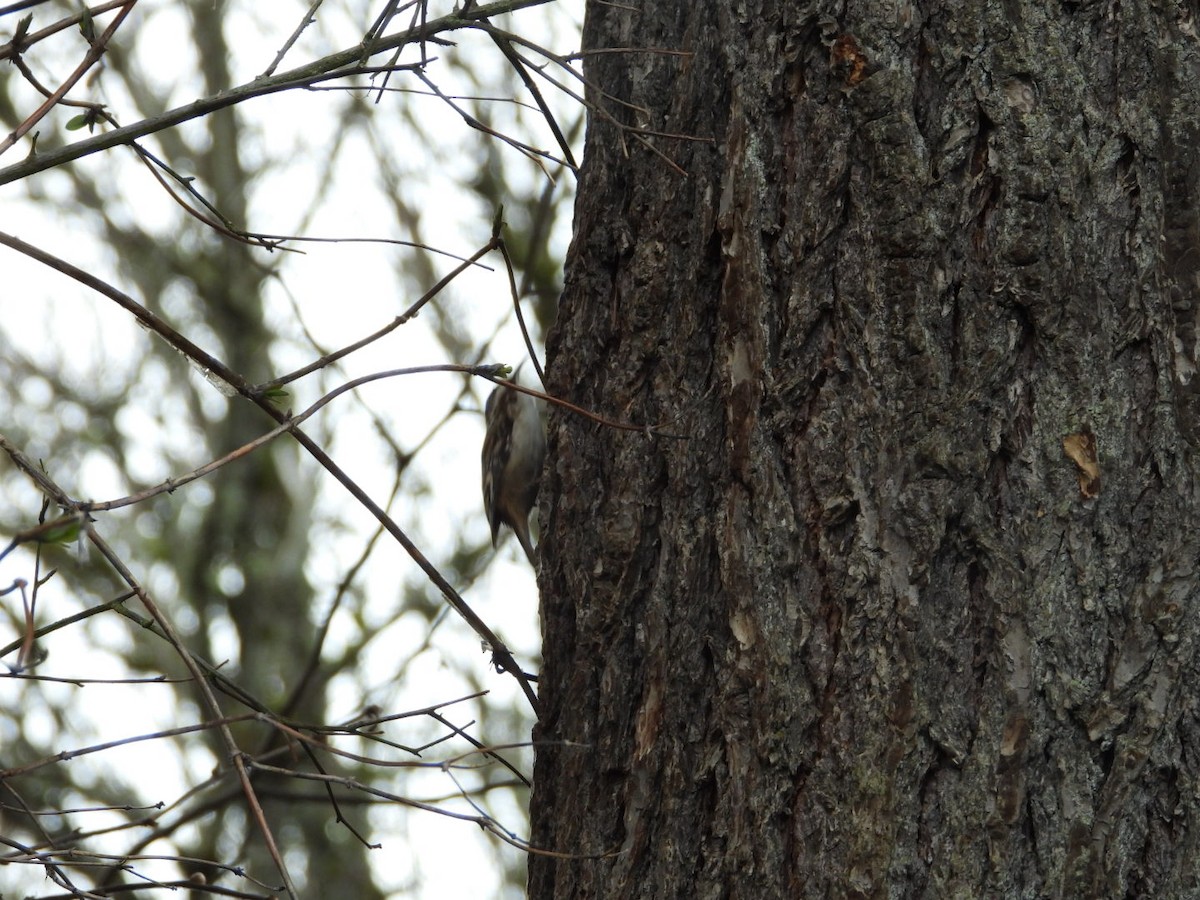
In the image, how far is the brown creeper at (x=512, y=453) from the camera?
3.49 metres

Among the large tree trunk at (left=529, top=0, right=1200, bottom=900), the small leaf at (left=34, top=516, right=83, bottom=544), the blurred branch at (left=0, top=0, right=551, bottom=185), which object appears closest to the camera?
the small leaf at (left=34, top=516, right=83, bottom=544)

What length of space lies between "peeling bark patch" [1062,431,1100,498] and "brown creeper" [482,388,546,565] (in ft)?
6.83

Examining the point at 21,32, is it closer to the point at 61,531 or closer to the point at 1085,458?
the point at 61,531

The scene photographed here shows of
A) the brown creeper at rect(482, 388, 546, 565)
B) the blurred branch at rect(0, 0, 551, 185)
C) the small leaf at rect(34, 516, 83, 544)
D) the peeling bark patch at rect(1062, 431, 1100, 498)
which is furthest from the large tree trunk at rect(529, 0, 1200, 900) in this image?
the brown creeper at rect(482, 388, 546, 565)

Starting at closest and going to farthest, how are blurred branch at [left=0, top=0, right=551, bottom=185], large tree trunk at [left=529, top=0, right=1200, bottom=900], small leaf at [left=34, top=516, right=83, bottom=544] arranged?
small leaf at [left=34, top=516, right=83, bottom=544], large tree trunk at [left=529, top=0, right=1200, bottom=900], blurred branch at [left=0, top=0, right=551, bottom=185]

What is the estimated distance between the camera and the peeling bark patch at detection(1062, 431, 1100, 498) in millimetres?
1509

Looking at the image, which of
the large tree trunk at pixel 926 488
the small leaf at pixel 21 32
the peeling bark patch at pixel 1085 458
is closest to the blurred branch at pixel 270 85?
the small leaf at pixel 21 32

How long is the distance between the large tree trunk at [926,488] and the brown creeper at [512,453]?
1689 millimetres

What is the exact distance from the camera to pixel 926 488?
1.54 metres

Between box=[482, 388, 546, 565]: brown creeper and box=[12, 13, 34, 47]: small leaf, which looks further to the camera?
box=[482, 388, 546, 565]: brown creeper

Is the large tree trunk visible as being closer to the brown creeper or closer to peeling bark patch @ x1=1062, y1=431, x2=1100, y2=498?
peeling bark patch @ x1=1062, y1=431, x2=1100, y2=498

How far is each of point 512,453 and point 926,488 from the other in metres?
2.08

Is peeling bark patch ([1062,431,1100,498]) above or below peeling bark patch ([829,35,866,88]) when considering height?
below

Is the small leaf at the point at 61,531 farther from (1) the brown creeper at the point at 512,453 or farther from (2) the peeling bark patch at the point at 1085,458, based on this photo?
→ (1) the brown creeper at the point at 512,453
